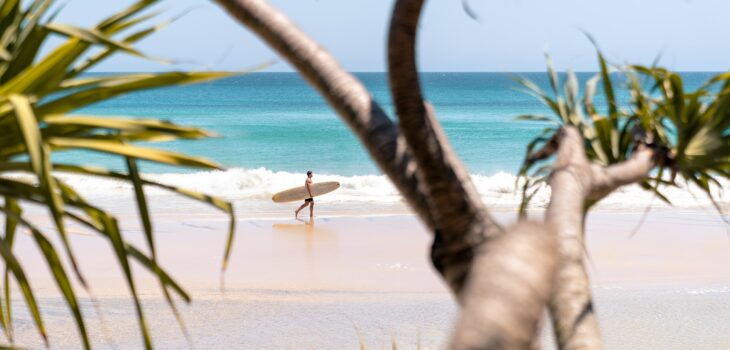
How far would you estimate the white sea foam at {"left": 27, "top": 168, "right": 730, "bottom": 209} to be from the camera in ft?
55.6

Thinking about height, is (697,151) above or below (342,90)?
below

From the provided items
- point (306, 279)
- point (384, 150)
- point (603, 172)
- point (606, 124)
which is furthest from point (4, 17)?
point (306, 279)

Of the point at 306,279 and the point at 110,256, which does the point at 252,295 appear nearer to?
the point at 306,279

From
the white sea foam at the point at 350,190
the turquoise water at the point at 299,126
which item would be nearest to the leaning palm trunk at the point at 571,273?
the white sea foam at the point at 350,190

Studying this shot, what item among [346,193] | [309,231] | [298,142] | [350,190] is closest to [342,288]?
[309,231]

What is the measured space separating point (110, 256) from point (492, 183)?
13.2 m

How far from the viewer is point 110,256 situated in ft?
34.7

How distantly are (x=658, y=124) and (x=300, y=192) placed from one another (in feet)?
43.4

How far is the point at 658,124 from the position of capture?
2367mm

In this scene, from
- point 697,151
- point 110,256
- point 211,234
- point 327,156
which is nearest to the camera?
point 697,151

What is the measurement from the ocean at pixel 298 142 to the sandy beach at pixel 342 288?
55.8 inches

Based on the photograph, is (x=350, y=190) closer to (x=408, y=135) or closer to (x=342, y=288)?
(x=342, y=288)

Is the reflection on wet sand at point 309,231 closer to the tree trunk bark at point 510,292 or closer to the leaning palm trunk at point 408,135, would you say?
the leaning palm trunk at point 408,135

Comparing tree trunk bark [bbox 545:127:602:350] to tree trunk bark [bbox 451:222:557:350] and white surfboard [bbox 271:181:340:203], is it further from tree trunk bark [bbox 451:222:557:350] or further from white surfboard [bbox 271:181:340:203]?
white surfboard [bbox 271:181:340:203]
